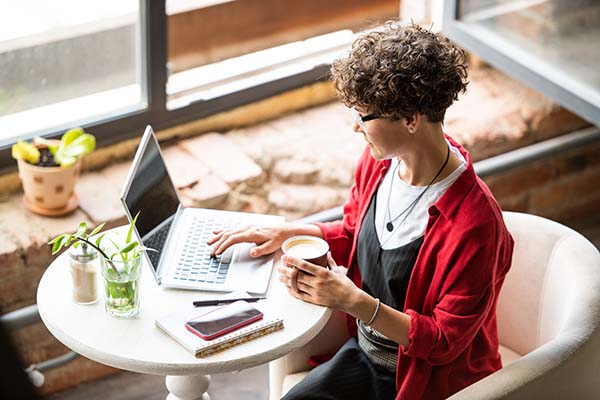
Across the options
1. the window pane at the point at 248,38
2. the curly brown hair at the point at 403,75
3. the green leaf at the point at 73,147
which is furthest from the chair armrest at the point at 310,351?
the window pane at the point at 248,38

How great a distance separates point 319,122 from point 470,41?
623 millimetres

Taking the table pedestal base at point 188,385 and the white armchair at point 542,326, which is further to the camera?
the table pedestal base at point 188,385

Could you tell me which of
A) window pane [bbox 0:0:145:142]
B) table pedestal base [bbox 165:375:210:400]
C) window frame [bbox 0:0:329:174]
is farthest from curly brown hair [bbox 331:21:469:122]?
window pane [bbox 0:0:145:142]

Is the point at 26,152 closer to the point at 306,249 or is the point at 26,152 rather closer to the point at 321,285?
the point at 306,249

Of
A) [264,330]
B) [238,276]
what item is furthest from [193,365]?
[238,276]

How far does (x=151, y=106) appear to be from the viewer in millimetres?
2766

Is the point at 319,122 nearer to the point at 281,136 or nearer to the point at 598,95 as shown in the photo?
the point at 281,136

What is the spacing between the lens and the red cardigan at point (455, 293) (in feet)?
5.27

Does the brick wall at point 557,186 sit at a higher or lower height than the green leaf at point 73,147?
lower

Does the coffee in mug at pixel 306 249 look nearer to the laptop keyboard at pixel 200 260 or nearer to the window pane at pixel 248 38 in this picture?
the laptop keyboard at pixel 200 260

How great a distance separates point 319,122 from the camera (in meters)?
3.17

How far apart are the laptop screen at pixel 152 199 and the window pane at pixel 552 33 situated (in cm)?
131

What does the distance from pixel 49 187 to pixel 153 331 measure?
0.97m

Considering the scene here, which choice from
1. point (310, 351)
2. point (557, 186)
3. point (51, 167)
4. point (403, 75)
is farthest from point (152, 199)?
point (557, 186)
